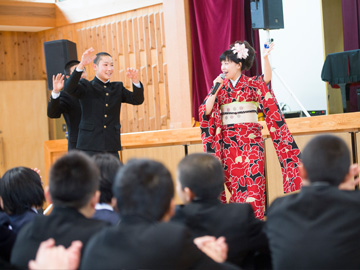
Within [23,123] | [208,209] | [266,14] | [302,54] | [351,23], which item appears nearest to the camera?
[208,209]

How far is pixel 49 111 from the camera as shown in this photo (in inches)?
153

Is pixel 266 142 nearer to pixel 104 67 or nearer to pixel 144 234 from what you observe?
pixel 104 67

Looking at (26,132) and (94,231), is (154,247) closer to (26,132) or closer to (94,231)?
(94,231)

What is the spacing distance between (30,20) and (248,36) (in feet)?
12.0

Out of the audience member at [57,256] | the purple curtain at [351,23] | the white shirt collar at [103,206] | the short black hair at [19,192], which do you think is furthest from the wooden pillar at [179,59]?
the audience member at [57,256]

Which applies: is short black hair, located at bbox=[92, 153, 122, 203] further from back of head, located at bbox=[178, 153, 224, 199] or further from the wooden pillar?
the wooden pillar

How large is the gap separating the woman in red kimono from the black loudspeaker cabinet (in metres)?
1.99

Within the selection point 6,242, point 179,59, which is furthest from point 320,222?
point 179,59

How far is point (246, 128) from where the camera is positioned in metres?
3.75

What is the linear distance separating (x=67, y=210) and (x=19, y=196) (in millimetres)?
772

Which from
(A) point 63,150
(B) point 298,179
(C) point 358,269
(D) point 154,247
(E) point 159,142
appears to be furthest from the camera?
(A) point 63,150

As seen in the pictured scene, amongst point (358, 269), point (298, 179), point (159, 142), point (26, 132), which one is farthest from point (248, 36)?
point (358, 269)

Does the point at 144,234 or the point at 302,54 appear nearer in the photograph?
the point at 144,234

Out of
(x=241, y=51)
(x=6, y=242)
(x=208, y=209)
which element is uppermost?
(x=241, y=51)
